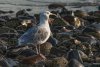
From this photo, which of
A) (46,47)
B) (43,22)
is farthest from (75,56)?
(43,22)

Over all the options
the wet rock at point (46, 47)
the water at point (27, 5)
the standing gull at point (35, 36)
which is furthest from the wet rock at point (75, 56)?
the water at point (27, 5)

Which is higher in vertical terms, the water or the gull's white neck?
the gull's white neck

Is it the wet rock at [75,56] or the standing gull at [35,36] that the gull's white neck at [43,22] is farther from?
the wet rock at [75,56]

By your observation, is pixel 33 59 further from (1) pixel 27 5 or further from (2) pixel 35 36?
(1) pixel 27 5

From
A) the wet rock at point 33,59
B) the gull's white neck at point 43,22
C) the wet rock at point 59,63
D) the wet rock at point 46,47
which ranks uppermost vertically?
the gull's white neck at point 43,22

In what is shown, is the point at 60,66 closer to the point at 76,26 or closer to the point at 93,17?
the point at 76,26

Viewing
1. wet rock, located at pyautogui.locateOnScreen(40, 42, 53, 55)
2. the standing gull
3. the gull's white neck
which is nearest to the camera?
the standing gull

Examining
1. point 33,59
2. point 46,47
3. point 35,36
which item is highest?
point 35,36

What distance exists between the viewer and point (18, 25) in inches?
646

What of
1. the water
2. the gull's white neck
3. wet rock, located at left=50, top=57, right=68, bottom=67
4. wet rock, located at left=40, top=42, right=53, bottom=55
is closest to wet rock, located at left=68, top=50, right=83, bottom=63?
wet rock, located at left=50, top=57, right=68, bottom=67

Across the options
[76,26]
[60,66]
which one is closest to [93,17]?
[76,26]

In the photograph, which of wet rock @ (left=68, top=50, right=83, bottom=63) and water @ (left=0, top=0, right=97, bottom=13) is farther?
water @ (left=0, top=0, right=97, bottom=13)

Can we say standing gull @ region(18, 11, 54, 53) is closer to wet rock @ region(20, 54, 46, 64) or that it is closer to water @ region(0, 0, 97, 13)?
wet rock @ region(20, 54, 46, 64)

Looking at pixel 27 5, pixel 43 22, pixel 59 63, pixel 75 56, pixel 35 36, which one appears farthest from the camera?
pixel 27 5
